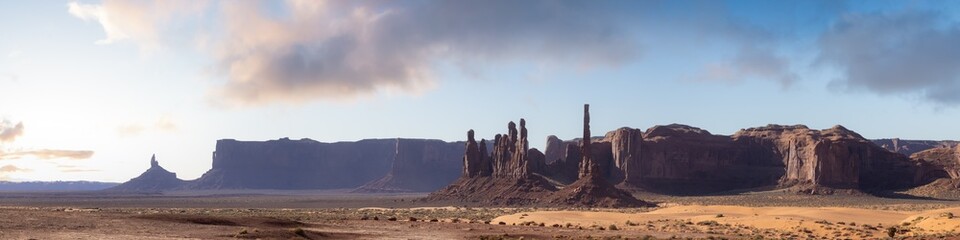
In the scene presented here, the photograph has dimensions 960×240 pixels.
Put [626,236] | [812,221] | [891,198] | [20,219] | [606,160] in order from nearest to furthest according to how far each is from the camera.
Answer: [20,219], [626,236], [812,221], [891,198], [606,160]

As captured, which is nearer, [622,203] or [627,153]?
[622,203]

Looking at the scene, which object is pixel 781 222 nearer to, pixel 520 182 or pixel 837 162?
pixel 520 182

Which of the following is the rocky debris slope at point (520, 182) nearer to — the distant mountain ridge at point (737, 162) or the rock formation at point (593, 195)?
the rock formation at point (593, 195)

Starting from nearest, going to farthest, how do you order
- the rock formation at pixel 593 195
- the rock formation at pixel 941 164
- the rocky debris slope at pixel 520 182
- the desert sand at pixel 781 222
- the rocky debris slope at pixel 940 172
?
the desert sand at pixel 781 222
the rock formation at pixel 593 195
the rocky debris slope at pixel 520 182
the rocky debris slope at pixel 940 172
the rock formation at pixel 941 164

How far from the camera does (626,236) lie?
1802 inches

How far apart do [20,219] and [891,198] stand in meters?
115

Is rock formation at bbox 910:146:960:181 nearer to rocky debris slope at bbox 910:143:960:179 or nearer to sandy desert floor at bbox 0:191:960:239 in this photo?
rocky debris slope at bbox 910:143:960:179

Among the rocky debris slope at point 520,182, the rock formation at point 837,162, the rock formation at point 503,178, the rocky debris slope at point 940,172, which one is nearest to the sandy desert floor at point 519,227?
the rocky debris slope at point 520,182

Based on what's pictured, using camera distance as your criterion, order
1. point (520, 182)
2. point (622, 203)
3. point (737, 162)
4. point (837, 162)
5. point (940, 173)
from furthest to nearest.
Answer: point (737, 162) → point (940, 173) → point (837, 162) → point (520, 182) → point (622, 203)

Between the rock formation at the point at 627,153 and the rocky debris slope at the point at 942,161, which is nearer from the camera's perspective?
the rocky debris slope at the point at 942,161

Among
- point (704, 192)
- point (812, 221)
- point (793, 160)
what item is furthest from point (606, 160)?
point (812, 221)

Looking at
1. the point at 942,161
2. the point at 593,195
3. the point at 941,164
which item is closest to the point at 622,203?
the point at 593,195

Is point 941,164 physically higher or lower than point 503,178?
higher

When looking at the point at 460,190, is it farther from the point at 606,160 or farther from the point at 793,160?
the point at 793,160
